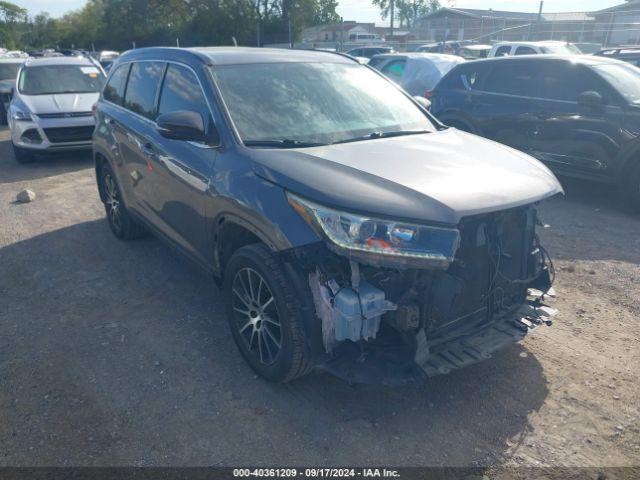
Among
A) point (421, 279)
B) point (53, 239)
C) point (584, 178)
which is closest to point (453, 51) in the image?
point (584, 178)

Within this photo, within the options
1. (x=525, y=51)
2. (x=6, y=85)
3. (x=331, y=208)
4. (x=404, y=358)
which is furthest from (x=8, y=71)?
(x=404, y=358)

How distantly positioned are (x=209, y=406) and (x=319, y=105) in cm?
218

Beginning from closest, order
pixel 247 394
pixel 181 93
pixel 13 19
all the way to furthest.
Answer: pixel 247 394, pixel 181 93, pixel 13 19

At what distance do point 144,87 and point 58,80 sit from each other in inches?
286

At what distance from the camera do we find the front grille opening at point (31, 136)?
31.7ft

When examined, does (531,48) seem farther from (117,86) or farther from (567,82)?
(117,86)

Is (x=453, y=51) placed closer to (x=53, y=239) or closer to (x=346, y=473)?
(x=53, y=239)

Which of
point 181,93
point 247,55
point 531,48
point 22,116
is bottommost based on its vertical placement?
point 22,116

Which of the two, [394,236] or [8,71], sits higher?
[394,236]

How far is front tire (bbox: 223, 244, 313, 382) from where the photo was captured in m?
2.96

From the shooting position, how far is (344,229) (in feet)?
9.06

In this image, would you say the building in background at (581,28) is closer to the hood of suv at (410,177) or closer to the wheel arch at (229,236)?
the hood of suv at (410,177)

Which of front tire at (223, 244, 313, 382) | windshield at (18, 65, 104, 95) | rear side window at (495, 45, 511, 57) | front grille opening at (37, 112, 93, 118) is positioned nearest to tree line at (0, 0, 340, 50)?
rear side window at (495, 45, 511, 57)

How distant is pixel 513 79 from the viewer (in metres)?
7.74
